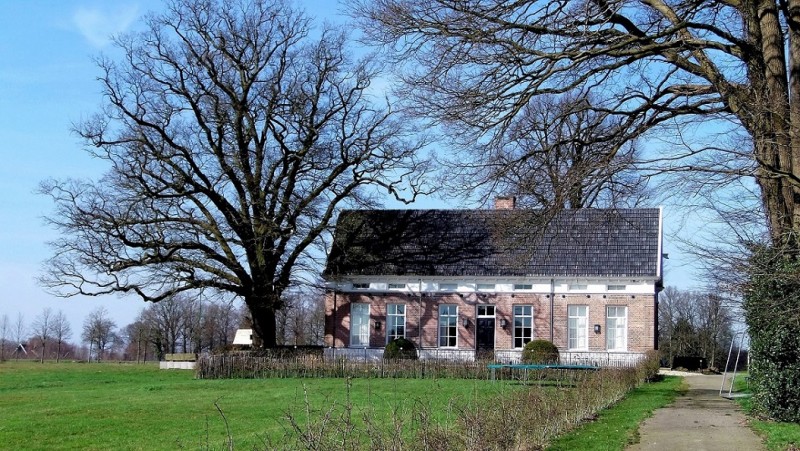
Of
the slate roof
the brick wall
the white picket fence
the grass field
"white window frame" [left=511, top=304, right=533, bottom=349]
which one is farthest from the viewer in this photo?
"white window frame" [left=511, top=304, right=533, bottom=349]

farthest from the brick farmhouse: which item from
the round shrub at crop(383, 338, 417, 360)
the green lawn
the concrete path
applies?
the green lawn

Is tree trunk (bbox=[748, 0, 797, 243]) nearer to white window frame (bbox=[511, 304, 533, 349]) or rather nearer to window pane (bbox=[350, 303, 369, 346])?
white window frame (bbox=[511, 304, 533, 349])

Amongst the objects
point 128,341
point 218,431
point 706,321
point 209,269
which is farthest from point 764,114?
point 128,341

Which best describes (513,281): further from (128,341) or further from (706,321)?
(128,341)

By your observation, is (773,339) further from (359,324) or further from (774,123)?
(359,324)

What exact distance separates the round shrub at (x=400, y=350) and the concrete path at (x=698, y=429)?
572 inches

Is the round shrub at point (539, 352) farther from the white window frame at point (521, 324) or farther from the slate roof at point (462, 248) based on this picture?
the slate roof at point (462, 248)

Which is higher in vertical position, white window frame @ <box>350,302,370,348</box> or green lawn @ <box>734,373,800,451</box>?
white window frame @ <box>350,302,370,348</box>

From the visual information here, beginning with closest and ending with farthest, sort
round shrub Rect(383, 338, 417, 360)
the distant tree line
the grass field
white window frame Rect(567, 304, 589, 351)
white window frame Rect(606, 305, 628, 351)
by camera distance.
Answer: the grass field → round shrub Rect(383, 338, 417, 360) → white window frame Rect(606, 305, 628, 351) → white window frame Rect(567, 304, 589, 351) → the distant tree line

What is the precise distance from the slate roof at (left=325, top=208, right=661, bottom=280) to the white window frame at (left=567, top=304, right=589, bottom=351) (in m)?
1.40

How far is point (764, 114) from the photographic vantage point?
12008 millimetres

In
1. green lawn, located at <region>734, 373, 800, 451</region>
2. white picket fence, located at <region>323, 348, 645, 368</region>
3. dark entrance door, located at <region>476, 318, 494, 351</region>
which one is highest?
dark entrance door, located at <region>476, 318, 494, 351</region>

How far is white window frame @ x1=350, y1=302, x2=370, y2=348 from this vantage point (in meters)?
37.1

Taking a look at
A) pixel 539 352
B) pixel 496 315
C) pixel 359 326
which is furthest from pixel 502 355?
pixel 359 326
